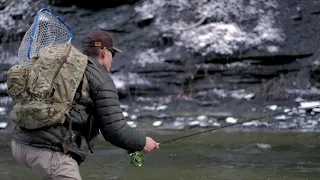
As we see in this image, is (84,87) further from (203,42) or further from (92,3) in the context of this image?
(92,3)

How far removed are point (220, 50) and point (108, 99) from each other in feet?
29.2

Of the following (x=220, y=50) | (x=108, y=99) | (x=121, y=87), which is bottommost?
(x=121, y=87)

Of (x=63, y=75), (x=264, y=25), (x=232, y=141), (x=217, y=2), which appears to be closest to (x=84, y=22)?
(x=217, y=2)

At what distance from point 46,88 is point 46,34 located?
150 centimetres

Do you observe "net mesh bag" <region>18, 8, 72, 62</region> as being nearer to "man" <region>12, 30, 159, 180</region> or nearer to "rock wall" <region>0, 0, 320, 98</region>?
"man" <region>12, 30, 159, 180</region>

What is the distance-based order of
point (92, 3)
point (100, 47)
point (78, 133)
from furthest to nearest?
point (92, 3) → point (100, 47) → point (78, 133)

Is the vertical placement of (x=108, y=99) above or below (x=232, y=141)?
above

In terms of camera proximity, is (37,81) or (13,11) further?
(13,11)

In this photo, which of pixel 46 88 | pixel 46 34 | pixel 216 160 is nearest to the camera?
pixel 46 88

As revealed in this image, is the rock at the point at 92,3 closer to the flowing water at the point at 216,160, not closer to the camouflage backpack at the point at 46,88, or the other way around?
the flowing water at the point at 216,160

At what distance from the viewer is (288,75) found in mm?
11680

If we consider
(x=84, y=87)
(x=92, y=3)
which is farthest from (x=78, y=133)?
(x=92, y=3)

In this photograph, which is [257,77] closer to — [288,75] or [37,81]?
[288,75]

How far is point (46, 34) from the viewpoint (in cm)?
465
